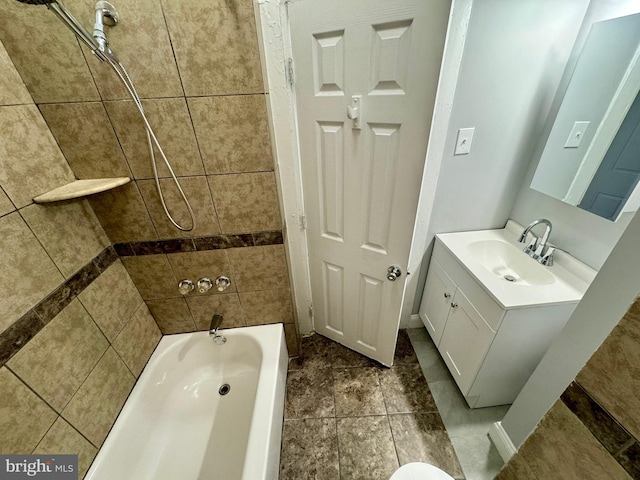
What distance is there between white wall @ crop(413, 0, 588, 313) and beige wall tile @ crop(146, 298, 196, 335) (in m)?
1.50

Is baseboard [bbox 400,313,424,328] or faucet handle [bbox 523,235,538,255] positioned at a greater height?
faucet handle [bbox 523,235,538,255]

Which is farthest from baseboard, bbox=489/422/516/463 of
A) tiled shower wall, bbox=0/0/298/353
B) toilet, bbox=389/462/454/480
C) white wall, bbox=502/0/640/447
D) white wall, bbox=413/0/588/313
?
tiled shower wall, bbox=0/0/298/353

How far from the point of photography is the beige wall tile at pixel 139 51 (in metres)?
0.72

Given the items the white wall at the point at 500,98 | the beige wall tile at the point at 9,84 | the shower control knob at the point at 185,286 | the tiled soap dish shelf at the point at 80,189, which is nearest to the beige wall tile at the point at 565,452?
the white wall at the point at 500,98

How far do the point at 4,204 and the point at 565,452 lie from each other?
1.64 metres

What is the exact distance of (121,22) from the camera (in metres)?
0.73

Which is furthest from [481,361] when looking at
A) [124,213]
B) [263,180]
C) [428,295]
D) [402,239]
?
[124,213]

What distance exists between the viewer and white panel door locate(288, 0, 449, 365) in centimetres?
76

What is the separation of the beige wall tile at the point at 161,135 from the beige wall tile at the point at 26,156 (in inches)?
8.6

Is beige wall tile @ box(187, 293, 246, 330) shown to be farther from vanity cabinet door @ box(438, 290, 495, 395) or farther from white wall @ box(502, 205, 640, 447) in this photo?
white wall @ box(502, 205, 640, 447)

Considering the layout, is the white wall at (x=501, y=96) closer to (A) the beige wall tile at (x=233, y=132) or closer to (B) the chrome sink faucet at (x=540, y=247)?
(B) the chrome sink faucet at (x=540, y=247)

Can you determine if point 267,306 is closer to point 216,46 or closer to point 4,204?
point 4,204

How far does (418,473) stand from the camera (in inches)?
36.4

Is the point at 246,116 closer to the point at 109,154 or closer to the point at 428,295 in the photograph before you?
the point at 109,154
